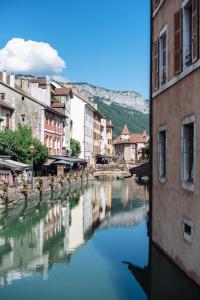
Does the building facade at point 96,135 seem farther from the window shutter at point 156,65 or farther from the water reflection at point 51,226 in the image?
the window shutter at point 156,65

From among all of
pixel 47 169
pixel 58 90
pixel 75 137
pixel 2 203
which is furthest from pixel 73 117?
pixel 2 203

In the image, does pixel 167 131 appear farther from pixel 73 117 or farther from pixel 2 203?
pixel 73 117

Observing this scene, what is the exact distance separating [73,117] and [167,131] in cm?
7933

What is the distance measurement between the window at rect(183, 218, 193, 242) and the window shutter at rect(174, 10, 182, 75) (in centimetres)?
412

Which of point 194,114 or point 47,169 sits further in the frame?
point 47,169

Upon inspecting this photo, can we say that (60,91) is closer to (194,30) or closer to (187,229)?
(194,30)

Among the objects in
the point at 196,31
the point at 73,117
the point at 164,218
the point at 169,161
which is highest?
the point at 73,117

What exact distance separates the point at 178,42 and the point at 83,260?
8064mm

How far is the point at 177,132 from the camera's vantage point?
1348cm

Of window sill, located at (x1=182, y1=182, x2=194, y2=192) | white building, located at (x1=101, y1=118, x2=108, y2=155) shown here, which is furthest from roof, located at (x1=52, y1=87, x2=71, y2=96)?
window sill, located at (x1=182, y1=182, x2=194, y2=192)

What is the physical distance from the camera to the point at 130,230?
79.7ft

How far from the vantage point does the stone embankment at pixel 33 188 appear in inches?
1296

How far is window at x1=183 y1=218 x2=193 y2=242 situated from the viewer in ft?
39.5

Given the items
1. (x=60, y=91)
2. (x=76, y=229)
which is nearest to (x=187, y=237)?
(x=76, y=229)
